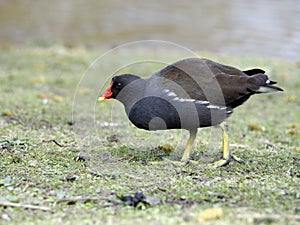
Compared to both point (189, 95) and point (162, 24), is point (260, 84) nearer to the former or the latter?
point (189, 95)

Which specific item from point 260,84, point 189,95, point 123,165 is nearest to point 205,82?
point 189,95

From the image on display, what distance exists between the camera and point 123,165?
16.8 ft

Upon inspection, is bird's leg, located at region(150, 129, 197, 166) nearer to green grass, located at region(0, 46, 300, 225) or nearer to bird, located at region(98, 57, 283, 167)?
bird, located at region(98, 57, 283, 167)

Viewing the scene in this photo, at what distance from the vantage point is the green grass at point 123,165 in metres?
3.78

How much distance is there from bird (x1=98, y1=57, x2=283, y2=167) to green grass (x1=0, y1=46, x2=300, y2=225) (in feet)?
1.39

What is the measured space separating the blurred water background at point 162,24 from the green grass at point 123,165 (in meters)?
6.68

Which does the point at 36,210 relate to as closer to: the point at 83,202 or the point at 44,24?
the point at 83,202

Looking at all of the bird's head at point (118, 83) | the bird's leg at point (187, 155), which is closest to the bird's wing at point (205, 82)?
the bird's head at point (118, 83)

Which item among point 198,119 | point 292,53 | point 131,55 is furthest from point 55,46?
point 198,119

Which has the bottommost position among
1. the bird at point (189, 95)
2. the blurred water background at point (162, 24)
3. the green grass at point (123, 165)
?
the green grass at point (123, 165)

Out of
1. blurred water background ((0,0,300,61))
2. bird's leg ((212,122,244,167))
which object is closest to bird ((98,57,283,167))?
bird's leg ((212,122,244,167))

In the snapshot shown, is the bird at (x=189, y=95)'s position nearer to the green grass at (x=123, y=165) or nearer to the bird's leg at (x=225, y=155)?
the bird's leg at (x=225, y=155)

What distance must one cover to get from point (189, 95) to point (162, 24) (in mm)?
13721

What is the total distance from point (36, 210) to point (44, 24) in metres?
15.4
